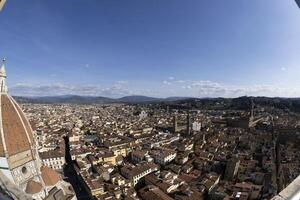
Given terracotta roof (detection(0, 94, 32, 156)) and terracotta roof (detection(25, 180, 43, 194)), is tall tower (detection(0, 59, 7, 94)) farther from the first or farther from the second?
terracotta roof (detection(25, 180, 43, 194))

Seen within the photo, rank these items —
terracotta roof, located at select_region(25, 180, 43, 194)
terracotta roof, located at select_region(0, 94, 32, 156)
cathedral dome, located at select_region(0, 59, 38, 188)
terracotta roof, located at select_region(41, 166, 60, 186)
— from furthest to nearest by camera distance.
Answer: terracotta roof, located at select_region(41, 166, 60, 186)
terracotta roof, located at select_region(25, 180, 43, 194)
terracotta roof, located at select_region(0, 94, 32, 156)
cathedral dome, located at select_region(0, 59, 38, 188)

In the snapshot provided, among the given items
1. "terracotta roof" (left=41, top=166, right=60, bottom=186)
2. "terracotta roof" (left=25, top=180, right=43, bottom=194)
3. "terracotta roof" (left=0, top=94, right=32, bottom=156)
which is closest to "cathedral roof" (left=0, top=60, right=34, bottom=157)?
"terracotta roof" (left=0, top=94, right=32, bottom=156)

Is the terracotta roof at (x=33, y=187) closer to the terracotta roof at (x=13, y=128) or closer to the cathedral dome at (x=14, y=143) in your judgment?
the cathedral dome at (x=14, y=143)

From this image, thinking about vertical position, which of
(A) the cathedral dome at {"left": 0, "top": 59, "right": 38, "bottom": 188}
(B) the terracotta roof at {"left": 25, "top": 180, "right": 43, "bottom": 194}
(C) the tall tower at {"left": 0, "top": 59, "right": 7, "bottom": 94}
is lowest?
(B) the terracotta roof at {"left": 25, "top": 180, "right": 43, "bottom": 194}

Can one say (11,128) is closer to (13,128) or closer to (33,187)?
(13,128)

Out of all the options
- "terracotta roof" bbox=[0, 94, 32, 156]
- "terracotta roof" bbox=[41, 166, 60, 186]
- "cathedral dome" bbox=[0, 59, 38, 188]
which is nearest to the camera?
"cathedral dome" bbox=[0, 59, 38, 188]

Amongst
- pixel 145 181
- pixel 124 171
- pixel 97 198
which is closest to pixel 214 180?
pixel 145 181

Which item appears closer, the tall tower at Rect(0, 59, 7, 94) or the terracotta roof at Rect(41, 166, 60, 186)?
the tall tower at Rect(0, 59, 7, 94)

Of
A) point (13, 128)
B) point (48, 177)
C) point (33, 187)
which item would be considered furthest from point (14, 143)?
point (48, 177)

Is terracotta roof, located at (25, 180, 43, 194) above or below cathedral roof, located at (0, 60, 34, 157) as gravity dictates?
below

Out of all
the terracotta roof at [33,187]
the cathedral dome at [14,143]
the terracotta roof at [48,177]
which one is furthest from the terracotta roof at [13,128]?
the terracotta roof at [48,177]
